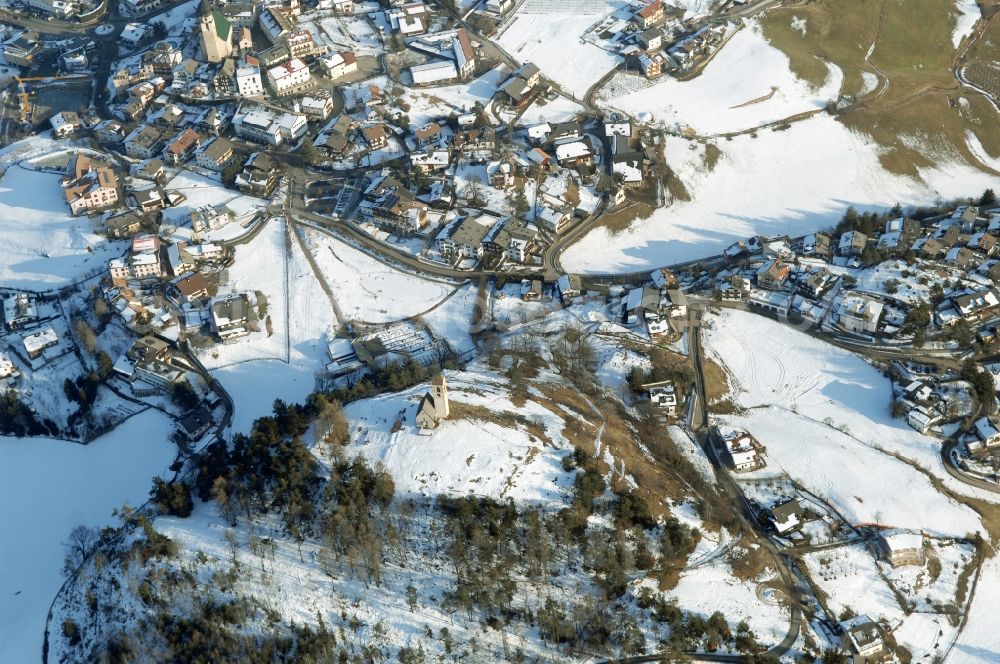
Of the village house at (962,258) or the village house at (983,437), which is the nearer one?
the village house at (983,437)

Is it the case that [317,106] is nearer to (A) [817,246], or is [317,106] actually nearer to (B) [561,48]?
(B) [561,48]

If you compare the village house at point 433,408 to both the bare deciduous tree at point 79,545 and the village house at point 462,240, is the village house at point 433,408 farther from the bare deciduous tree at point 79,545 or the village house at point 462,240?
the village house at point 462,240

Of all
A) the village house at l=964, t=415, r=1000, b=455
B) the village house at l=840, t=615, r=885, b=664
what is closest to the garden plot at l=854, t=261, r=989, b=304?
the village house at l=964, t=415, r=1000, b=455

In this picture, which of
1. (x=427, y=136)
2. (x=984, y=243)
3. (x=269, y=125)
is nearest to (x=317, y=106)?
(x=269, y=125)

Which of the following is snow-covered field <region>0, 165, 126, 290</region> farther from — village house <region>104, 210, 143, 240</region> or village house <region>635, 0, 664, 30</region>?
village house <region>635, 0, 664, 30</region>

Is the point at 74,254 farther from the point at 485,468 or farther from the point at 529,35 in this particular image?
the point at 529,35

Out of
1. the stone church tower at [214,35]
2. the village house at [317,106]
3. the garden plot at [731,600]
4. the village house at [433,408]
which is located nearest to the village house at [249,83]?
the stone church tower at [214,35]

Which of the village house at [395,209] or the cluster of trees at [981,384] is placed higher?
the village house at [395,209]
